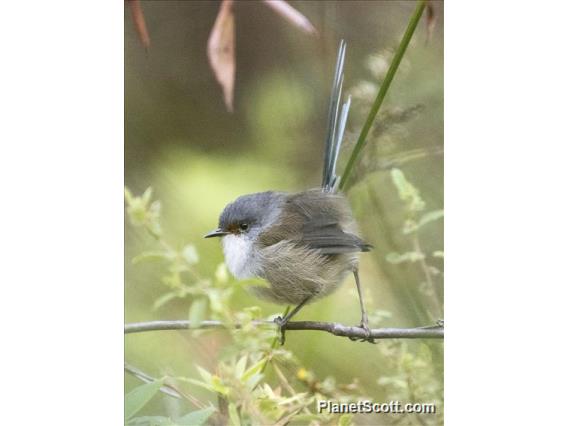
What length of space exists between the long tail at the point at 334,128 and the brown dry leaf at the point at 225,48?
0.81 feet

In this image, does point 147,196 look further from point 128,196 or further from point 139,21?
point 139,21

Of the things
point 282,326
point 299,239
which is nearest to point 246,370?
point 282,326

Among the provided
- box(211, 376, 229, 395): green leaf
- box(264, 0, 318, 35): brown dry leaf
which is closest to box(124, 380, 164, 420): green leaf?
box(211, 376, 229, 395): green leaf

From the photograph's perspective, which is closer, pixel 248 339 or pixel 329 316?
pixel 248 339

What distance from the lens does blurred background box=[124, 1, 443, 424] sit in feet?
8.09

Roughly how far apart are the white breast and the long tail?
24 centimetres

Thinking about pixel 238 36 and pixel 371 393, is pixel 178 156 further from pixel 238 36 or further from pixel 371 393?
pixel 371 393

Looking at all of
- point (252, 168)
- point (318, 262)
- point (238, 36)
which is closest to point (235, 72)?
point (238, 36)

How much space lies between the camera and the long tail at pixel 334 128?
2486 millimetres

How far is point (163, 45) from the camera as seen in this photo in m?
2.47

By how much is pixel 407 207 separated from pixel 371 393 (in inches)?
18.1

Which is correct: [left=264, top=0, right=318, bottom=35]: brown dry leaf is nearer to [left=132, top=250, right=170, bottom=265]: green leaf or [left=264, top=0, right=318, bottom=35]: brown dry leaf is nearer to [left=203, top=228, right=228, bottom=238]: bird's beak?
[left=203, top=228, right=228, bottom=238]: bird's beak
